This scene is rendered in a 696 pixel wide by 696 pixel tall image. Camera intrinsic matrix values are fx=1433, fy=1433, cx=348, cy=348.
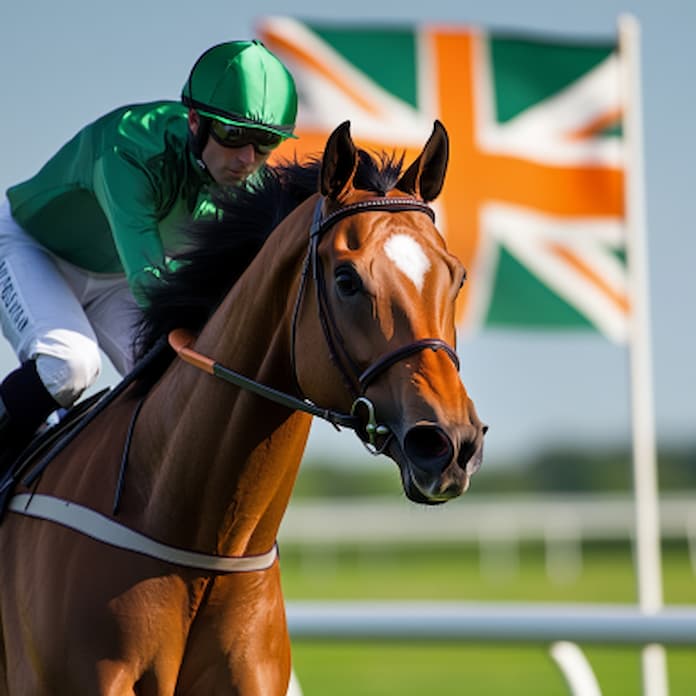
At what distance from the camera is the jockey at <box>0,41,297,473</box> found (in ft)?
11.3

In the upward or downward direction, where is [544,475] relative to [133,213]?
downward

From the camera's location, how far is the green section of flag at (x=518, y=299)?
24.8 ft

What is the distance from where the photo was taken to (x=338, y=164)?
289 cm

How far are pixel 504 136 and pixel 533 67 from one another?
0.42 m

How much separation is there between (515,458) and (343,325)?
162 ft

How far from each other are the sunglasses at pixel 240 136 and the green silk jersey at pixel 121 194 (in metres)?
0.13

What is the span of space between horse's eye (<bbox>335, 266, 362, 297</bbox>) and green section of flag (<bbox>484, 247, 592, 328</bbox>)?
4919 mm

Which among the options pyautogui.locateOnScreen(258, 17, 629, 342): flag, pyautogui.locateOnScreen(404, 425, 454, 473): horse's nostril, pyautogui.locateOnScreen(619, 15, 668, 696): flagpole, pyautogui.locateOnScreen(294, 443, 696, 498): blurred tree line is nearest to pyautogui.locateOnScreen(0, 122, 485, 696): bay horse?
pyautogui.locateOnScreen(404, 425, 454, 473): horse's nostril

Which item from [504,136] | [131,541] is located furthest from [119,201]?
[504,136]

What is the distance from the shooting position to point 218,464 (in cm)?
306

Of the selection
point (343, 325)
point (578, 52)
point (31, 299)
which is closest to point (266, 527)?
point (343, 325)

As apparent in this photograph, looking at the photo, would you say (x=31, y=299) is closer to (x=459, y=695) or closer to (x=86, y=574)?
(x=86, y=574)

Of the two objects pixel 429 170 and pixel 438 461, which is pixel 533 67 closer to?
pixel 429 170

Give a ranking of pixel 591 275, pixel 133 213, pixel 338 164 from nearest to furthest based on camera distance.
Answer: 1. pixel 338 164
2. pixel 133 213
3. pixel 591 275
